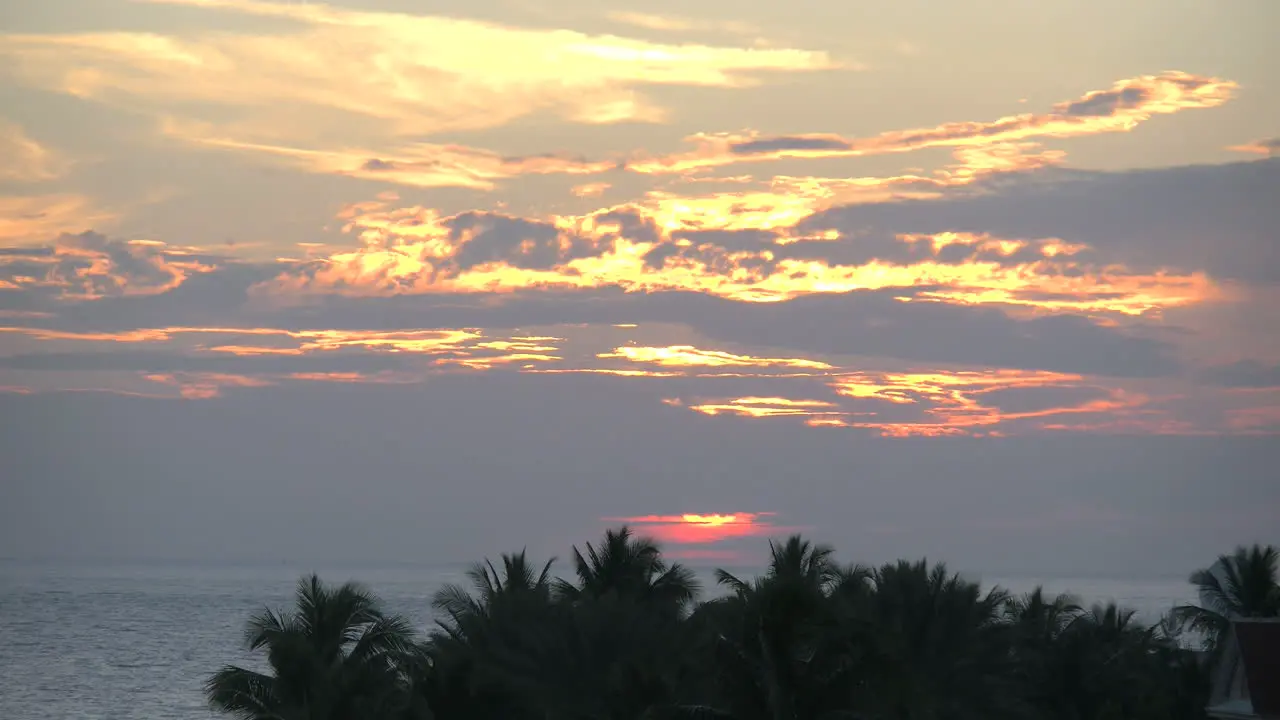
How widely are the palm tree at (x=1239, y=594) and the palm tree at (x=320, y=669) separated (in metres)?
48.9

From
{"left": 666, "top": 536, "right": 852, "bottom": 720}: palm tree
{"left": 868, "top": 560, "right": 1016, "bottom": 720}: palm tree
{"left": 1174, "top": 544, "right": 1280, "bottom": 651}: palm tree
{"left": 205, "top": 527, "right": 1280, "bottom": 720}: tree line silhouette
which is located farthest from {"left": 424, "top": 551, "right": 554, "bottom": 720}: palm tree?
{"left": 1174, "top": 544, "right": 1280, "bottom": 651}: palm tree

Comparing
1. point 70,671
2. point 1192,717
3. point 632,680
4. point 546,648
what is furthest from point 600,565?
point 70,671

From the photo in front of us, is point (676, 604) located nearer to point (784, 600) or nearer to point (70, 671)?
point (784, 600)

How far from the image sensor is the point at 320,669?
123 feet

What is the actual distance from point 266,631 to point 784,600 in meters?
13.1

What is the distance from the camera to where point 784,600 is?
120ft

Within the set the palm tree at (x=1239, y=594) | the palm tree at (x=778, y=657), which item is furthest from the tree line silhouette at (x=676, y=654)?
the palm tree at (x=1239, y=594)

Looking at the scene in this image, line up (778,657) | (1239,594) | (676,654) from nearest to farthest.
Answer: (778,657)
(676,654)
(1239,594)

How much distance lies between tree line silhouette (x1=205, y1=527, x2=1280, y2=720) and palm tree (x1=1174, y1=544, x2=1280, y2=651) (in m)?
20.4

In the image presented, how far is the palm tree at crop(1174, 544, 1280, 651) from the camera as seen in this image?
246 feet

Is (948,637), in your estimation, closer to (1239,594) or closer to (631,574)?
(631,574)

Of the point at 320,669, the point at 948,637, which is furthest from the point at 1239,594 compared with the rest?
the point at 320,669

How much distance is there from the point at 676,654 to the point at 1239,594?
152 ft

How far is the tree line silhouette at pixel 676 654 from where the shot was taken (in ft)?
119
